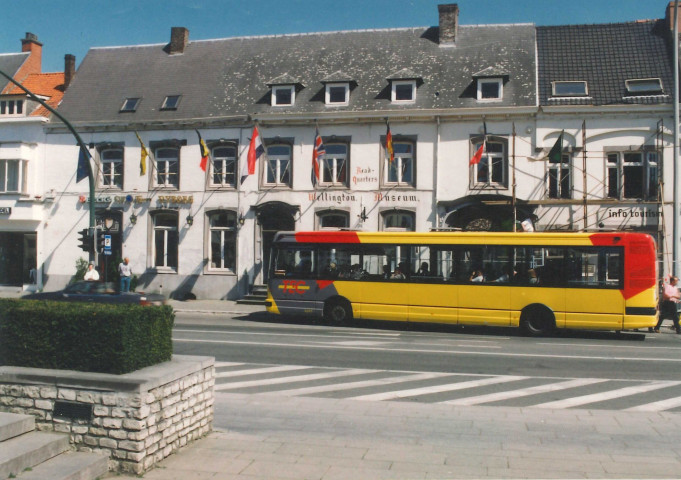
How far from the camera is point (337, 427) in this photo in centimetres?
827

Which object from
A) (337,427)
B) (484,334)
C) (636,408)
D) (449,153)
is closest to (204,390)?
(337,427)

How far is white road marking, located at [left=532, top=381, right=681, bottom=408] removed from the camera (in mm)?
9805

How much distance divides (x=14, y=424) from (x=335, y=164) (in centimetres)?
2239

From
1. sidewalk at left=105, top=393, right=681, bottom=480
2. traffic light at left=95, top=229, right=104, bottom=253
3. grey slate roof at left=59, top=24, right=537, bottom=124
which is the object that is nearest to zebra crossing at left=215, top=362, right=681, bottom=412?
sidewalk at left=105, top=393, right=681, bottom=480

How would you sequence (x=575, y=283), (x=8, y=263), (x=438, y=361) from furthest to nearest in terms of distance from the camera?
(x=8, y=263) → (x=575, y=283) → (x=438, y=361)

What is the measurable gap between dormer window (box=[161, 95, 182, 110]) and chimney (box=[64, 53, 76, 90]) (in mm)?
6413

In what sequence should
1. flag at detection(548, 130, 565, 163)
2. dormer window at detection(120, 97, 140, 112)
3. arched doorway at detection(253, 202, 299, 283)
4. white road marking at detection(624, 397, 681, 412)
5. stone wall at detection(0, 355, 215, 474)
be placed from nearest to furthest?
stone wall at detection(0, 355, 215, 474), white road marking at detection(624, 397, 681, 412), flag at detection(548, 130, 565, 163), arched doorway at detection(253, 202, 299, 283), dormer window at detection(120, 97, 140, 112)

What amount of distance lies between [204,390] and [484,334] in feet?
42.6

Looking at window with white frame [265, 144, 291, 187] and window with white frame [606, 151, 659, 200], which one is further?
window with white frame [265, 144, 291, 187]

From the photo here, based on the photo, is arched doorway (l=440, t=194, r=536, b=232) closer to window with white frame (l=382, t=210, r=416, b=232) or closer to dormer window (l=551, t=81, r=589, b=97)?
window with white frame (l=382, t=210, r=416, b=232)

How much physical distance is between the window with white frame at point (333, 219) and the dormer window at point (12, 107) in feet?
48.3

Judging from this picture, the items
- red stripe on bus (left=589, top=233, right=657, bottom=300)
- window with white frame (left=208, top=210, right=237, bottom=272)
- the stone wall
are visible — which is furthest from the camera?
window with white frame (left=208, top=210, right=237, bottom=272)

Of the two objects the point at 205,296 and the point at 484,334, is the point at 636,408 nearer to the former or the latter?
the point at 484,334

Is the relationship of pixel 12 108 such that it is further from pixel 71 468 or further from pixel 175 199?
pixel 71 468
